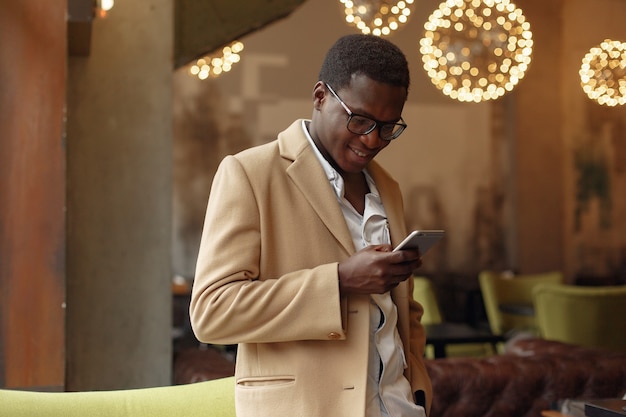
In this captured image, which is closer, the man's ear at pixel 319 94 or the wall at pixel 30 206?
the man's ear at pixel 319 94

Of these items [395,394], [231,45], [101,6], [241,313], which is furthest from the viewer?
[231,45]

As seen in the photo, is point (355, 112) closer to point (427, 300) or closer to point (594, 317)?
point (594, 317)

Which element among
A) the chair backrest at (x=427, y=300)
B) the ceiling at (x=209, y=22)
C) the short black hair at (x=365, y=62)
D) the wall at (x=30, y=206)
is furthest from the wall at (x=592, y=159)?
the short black hair at (x=365, y=62)

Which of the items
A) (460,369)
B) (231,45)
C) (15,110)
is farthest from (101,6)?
(231,45)

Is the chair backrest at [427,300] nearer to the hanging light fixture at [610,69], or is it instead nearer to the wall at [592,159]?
the hanging light fixture at [610,69]

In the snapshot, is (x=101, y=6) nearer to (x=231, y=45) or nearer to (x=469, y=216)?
(x=231, y=45)

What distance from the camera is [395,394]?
67.6 inches

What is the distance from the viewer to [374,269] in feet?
5.26

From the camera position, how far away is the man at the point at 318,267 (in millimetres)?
1634

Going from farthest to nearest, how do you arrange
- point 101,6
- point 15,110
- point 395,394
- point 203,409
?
1. point 101,6
2. point 15,110
3. point 203,409
4. point 395,394

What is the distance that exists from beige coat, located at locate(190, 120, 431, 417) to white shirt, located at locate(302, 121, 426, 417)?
0.04 meters

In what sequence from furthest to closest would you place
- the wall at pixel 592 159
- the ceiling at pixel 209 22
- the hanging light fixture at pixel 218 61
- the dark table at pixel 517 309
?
the wall at pixel 592 159
the hanging light fixture at pixel 218 61
the dark table at pixel 517 309
the ceiling at pixel 209 22

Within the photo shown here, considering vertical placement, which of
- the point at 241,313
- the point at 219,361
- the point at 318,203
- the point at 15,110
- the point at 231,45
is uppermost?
the point at 231,45

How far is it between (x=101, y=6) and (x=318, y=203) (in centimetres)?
253
